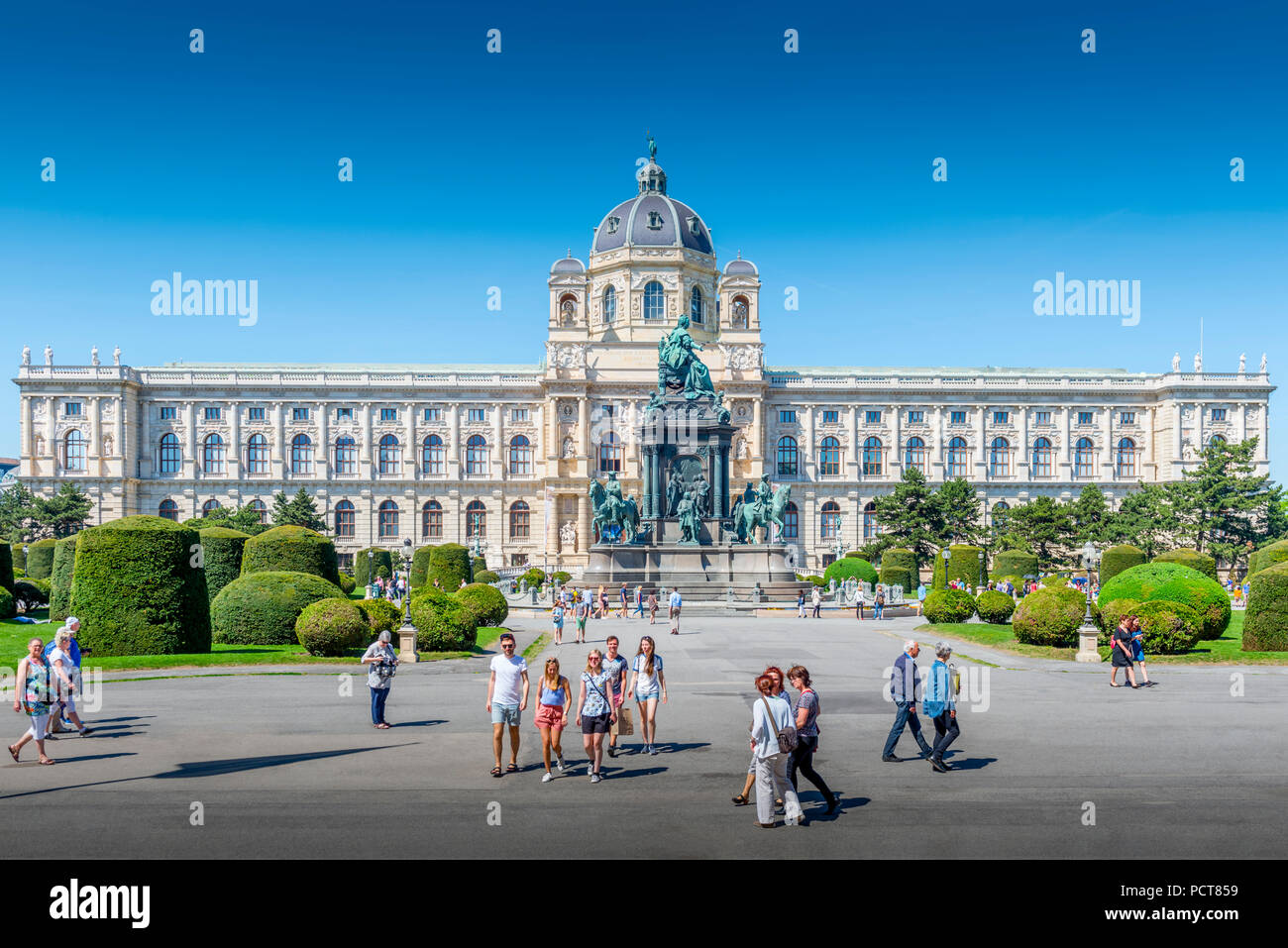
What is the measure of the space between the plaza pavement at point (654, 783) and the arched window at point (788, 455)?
72583mm

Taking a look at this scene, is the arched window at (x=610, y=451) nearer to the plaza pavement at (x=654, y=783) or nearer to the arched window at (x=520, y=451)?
the arched window at (x=520, y=451)

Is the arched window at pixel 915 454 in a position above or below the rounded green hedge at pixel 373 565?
above

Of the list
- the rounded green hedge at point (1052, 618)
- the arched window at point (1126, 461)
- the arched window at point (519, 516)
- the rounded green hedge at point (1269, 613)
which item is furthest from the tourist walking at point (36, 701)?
the arched window at point (1126, 461)

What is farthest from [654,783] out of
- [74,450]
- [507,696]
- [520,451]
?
[74,450]

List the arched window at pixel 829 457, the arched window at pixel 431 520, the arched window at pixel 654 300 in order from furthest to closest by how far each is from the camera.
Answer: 1. the arched window at pixel 654 300
2. the arched window at pixel 829 457
3. the arched window at pixel 431 520

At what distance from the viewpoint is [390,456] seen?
93.1 metres

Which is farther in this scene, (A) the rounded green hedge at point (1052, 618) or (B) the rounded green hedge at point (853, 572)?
(B) the rounded green hedge at point (853, 572)

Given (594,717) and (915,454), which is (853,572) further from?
(594,717)

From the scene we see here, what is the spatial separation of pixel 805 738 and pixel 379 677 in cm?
732

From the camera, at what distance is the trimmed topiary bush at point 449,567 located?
51906 mm

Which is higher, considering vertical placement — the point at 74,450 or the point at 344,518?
the point at 74,450


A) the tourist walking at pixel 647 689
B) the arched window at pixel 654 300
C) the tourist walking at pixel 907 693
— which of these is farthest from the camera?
the arched window at pixel 654 300

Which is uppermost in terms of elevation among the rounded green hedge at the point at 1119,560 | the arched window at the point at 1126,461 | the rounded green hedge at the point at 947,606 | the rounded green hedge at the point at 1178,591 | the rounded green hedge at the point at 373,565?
the arched window at the point at 1126,461
